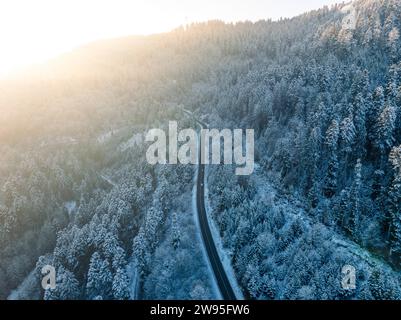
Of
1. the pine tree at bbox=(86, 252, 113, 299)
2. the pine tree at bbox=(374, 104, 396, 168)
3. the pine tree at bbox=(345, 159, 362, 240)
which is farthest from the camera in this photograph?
the pine tree at bbox=(374, 104, 396, 168)

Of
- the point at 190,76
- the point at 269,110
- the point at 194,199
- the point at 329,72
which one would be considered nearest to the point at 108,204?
the point at 194,199

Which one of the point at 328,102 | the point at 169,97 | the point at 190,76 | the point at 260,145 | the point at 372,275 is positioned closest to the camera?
the point at 372,275

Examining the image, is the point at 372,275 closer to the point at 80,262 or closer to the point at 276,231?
the point at 276,231
